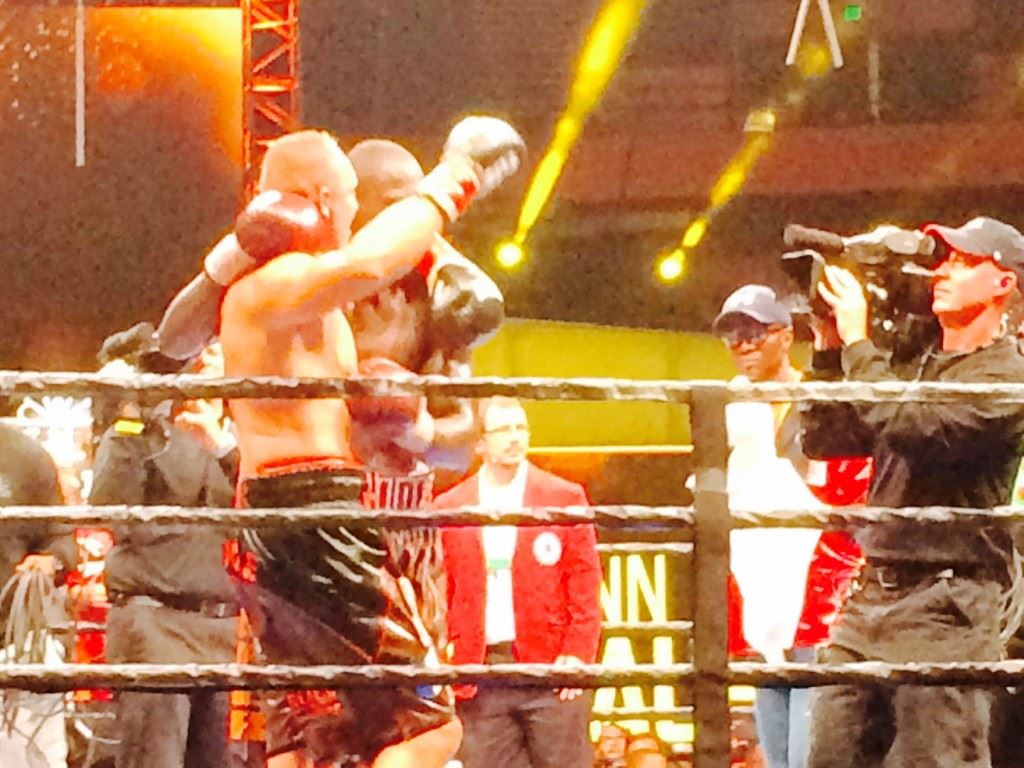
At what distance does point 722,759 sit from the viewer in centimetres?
184

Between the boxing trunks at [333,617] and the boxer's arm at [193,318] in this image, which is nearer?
the boxing trunks at [333,617]

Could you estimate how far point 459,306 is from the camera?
2.17m

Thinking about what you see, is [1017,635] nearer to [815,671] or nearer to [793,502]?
[793,502]

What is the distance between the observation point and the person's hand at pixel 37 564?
304 centimetres

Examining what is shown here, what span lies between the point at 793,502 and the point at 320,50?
4.48 meters

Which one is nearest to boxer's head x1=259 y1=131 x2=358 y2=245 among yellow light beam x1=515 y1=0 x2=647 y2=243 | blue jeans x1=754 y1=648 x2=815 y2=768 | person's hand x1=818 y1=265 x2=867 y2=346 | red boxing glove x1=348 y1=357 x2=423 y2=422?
red boxing glove x1=348 y1=357 x2=423 y2=422

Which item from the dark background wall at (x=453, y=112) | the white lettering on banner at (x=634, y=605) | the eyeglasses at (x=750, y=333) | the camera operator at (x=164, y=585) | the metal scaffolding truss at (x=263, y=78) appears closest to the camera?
the camera operator at (x=164, y=585)

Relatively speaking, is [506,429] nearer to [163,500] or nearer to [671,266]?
[163,500]

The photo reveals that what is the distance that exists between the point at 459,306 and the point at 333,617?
0.54 metres

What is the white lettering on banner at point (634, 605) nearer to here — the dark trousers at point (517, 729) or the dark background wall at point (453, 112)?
the dark trousers at point (517, 729)

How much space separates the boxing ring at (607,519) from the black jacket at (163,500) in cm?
123

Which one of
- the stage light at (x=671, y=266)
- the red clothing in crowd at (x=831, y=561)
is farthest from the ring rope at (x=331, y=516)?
the stage light at (x=671, y=266)

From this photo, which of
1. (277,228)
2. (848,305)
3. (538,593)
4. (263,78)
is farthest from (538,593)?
(263,78)

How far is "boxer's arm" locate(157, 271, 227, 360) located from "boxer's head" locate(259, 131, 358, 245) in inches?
7.6
